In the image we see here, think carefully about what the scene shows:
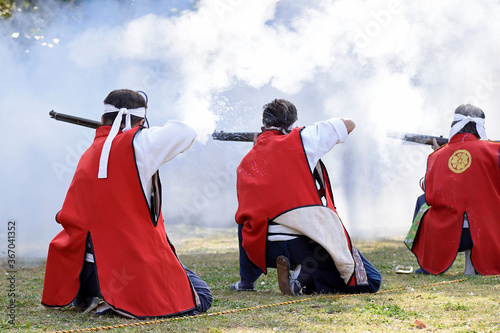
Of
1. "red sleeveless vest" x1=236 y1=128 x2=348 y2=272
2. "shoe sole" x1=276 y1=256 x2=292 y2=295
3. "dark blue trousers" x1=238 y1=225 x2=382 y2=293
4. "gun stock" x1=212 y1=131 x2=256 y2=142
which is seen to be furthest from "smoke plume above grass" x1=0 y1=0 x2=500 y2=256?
"shoe sole" x1=276 y1=256 x2=292 y2=295

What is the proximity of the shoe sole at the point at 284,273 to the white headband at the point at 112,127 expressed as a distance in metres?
1.46

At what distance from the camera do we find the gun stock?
599 cm

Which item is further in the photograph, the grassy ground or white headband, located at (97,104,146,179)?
white headband, located at (97,104,146,179)

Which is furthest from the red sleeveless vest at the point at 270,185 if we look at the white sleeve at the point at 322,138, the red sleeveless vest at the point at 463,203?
the red sleeveless vest at the point at 463,203

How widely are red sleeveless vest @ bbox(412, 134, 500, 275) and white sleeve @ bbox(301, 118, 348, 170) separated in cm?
194

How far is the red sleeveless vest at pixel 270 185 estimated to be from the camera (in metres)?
4.61

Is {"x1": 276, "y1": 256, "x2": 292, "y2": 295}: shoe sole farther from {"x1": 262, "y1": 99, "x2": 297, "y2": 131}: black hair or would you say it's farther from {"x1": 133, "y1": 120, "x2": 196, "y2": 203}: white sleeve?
{"x1": 133, "y1": 120, "x2": 196, "y2": 203}: white sleeve

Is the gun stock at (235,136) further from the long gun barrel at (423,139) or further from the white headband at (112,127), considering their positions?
the long gun barrel at (423,139)

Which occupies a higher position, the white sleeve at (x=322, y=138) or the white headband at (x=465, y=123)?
the white headband at (x=465, y=123)

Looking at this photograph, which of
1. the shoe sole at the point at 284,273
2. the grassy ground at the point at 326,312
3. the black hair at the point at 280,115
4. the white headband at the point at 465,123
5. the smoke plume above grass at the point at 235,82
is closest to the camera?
the grassy ground at the point at 326,312

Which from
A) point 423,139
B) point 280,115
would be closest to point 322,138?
point 280,115

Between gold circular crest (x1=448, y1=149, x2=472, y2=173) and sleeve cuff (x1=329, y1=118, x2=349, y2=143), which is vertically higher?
sleeve cuff (x1=329, y1=118, x2=349, y2=143)

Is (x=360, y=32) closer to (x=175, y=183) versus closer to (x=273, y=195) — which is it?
(x=175, y=183)

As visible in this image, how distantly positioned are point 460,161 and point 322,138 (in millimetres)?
2114
